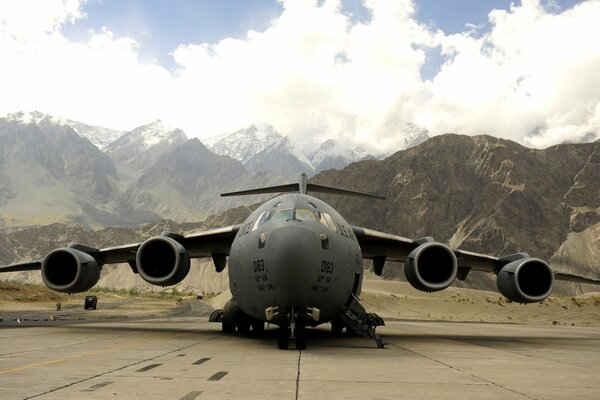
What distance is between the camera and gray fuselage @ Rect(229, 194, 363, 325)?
1062 centimetres

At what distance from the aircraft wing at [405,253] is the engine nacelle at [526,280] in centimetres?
60

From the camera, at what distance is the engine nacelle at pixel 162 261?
15258mm

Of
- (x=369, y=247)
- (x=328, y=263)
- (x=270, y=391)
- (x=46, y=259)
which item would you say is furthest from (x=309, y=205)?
(x=46, y=259)

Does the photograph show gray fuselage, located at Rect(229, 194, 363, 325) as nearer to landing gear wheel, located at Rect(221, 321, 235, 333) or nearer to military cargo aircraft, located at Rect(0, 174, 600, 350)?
military cargo aircraft, located at Rect(0, 174, 600, 350)

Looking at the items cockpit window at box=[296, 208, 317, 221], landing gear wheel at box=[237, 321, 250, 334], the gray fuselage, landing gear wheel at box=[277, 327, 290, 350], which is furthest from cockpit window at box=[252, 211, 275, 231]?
landing gear wheel at box=[237, 321, 250, 334]

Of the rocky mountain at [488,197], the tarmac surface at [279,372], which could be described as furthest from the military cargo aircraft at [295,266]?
the rocky mountain at [488,197]

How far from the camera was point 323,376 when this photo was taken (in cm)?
750

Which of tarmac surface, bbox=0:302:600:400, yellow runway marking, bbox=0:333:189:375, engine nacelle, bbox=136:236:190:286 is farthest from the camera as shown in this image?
engine nacelle, bbox=136:236:190:286

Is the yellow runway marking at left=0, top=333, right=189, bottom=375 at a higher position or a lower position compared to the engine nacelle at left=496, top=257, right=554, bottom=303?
lower

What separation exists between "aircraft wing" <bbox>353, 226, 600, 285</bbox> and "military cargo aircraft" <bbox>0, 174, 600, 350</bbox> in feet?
0.14

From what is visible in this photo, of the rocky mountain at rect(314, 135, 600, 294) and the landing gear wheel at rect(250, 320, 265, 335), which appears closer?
the landing gear wheel at rect(250, 320, 265, 335)

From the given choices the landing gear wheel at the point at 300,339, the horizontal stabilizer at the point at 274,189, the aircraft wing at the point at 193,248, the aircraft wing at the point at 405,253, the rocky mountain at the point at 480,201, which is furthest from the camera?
the rocky mountain at the point at 480,201

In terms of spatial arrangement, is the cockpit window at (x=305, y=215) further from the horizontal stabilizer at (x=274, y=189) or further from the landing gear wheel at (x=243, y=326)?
the landing gear wheel at (x=243, y=326)

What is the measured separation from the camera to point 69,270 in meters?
17.3
